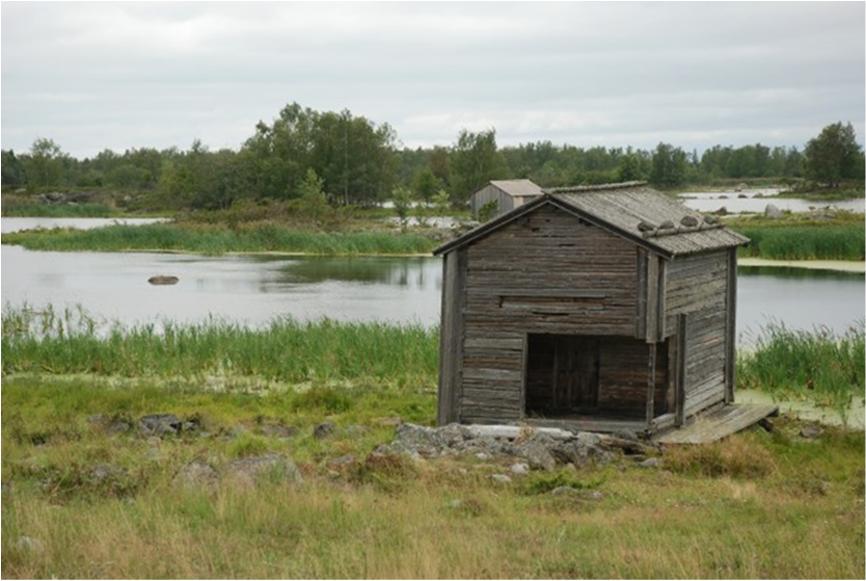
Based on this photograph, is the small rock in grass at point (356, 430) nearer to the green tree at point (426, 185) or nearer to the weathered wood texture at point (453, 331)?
the weathered wood texture at point (453, 331)

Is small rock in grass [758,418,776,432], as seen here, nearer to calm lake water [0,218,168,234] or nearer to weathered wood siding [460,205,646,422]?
weathered wood siding [460,205,646,422]

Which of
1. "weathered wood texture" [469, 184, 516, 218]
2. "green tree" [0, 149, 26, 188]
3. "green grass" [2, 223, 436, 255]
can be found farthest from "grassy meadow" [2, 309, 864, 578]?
"green tree" [0, 149, 26, 188]

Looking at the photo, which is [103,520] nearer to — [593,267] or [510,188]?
[593,267]

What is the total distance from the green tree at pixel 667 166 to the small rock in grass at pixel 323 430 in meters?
93.8

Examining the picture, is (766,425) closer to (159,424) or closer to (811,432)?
(811,432)

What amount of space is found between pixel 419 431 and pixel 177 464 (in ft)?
10.0

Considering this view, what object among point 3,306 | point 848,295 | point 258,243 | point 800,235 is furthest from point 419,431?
point 258,243

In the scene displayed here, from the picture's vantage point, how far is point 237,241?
63938 millimetres

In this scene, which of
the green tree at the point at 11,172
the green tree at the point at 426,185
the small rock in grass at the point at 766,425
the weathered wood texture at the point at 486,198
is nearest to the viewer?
the small rock in grass at the point at 766,425

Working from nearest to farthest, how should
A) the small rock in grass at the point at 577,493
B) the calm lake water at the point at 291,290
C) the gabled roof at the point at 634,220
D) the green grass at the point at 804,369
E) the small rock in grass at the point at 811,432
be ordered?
1. the small rock in grass at the point at 577,493
2. the gabled roof at the point at 634,220
3. the small rock in grass at the point at 811,432
4. the green grass at the point at 804,369
5. the calm lake water at the point at 291,290

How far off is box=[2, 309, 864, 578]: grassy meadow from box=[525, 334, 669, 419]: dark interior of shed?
160cm

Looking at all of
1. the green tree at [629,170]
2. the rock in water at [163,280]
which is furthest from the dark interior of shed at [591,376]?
the green tree at [629,170]

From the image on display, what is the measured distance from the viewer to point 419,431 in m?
16.0

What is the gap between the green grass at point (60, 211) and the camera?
322 ft
